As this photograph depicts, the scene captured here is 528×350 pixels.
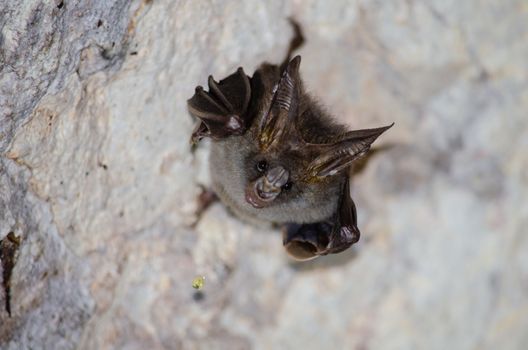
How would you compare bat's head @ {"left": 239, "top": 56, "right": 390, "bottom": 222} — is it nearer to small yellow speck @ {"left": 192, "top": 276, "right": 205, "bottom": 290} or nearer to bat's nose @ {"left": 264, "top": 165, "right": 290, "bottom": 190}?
bat's nose @ {"left": 264, "top": 165, "right": 290, "bottom": 190}

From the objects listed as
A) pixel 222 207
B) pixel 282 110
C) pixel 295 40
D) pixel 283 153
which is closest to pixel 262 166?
pixel 283 153

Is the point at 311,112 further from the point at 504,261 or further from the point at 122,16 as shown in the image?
the point at 504,261

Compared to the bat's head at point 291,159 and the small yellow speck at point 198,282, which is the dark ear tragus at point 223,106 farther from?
the small yellow speck at point 198,282

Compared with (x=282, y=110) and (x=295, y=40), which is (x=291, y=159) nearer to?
(x=282, y=110)

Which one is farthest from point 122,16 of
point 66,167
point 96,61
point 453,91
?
point 453,91

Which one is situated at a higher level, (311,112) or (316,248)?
(311,112)
